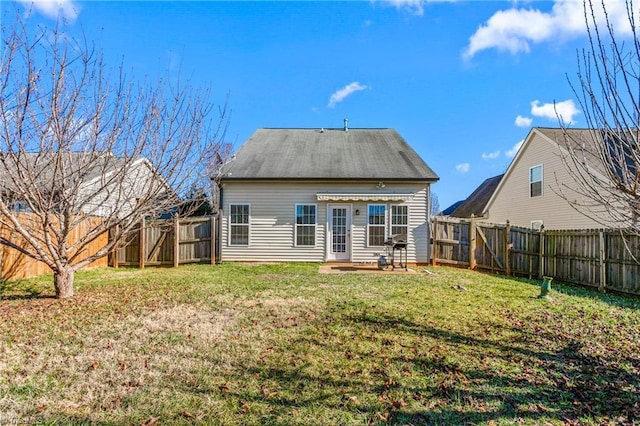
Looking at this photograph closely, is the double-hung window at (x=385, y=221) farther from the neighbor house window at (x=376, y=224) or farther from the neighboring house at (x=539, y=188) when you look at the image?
the neighboring house at (x=539, y=188)

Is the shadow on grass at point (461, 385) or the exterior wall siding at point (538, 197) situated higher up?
the exterior wall siding at point (538, 197)

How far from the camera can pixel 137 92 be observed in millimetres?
6621

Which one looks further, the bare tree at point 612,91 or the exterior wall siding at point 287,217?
the exterior wall siding at point 287,217

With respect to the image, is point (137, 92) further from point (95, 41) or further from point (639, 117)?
point (639, 117)

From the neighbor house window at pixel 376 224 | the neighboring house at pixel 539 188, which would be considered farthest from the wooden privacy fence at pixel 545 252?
the neighboring house at pixel 539 188

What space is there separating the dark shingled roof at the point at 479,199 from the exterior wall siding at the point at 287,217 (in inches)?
444

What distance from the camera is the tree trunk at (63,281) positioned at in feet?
21.2

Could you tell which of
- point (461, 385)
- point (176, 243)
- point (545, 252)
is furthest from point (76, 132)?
point (545, 252)

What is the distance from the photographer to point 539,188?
1616cm

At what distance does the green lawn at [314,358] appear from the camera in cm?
304

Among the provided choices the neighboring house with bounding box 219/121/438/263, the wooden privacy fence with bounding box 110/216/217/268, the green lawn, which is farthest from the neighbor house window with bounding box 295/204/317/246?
the green lawn

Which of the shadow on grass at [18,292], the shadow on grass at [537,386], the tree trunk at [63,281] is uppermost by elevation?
the tree trunk at [63,281]

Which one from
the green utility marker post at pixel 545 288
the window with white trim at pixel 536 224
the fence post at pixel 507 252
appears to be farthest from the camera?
the window with white trim at pixel 536 224

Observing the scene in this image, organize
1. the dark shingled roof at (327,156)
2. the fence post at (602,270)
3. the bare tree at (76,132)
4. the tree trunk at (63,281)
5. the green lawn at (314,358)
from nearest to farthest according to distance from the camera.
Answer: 1. the green lawn at (314,358)
2. the bare tree at (76,132)
3. the tree trunk at (63,281)
4. the fence post at (602,270)
5. the dark shingled roof at (327,156)
